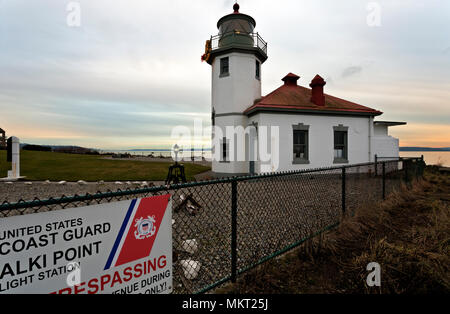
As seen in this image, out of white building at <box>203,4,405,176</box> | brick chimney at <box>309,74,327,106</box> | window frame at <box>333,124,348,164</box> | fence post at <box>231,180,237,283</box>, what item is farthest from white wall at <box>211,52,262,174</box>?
fence post at <box>231,180,237,283</box>

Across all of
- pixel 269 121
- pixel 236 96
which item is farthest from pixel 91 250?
pixel 236 96

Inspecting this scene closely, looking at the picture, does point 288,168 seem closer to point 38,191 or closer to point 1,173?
point 38,191

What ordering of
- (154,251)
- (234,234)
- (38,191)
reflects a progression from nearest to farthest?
1. (154,251)
2. (234,234)
3. (38,191)

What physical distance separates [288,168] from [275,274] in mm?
11393

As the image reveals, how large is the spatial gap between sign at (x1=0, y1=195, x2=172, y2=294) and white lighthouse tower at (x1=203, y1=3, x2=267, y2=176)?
12837 millimetres

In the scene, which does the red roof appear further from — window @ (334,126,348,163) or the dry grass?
the dry grass

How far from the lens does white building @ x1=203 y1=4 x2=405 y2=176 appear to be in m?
13.9

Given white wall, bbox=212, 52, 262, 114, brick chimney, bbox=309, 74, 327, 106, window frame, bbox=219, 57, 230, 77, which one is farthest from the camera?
window frame, bbox=219, 57, 230, 77

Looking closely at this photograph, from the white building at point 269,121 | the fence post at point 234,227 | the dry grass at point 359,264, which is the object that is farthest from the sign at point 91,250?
the white building at point 269,121

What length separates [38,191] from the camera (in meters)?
10.1

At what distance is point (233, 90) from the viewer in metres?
15.3

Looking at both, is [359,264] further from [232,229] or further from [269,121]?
[269,121]

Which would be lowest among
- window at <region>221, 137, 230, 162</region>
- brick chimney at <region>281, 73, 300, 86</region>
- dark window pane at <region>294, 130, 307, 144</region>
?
window at <region>221, 137, 230, 162</region>
